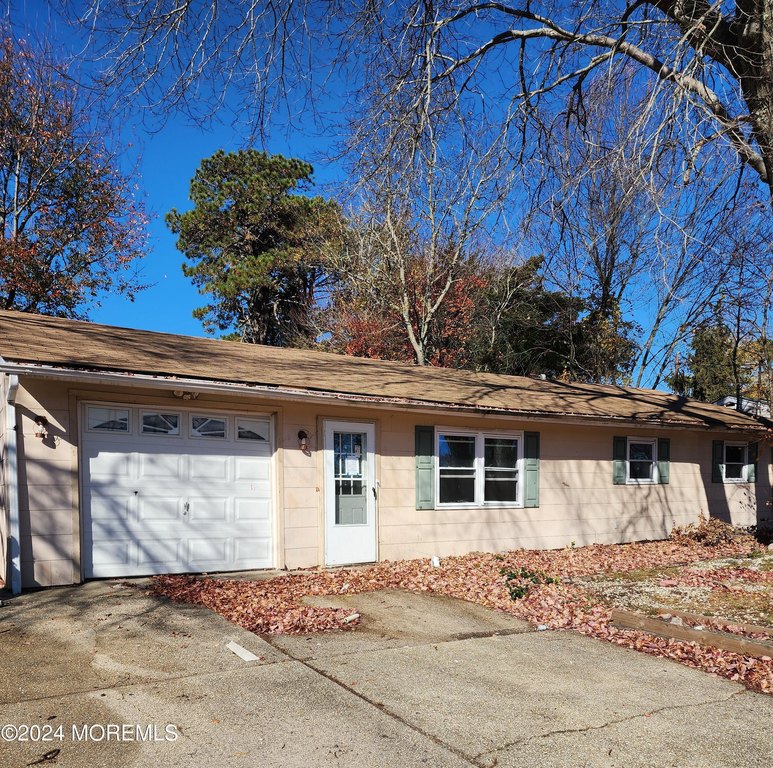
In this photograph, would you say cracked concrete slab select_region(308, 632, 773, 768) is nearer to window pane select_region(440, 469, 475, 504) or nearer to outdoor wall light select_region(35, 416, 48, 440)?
outdoor wall light select_region(35, 416, 48, 440)

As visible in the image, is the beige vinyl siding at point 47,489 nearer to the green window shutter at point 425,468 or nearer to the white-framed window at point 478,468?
the green window shutter at point 425,468

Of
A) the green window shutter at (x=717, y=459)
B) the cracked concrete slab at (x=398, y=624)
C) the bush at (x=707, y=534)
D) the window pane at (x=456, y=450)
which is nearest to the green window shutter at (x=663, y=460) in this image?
the bush at (x=707, y=534)

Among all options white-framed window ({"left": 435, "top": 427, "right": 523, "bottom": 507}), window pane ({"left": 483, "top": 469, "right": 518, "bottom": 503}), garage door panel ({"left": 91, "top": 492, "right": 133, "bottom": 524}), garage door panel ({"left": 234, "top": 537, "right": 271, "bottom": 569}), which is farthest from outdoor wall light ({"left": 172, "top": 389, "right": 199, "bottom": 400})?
window pane ({"left": 483, "top": 469, "right": 518, "bottom": 503})

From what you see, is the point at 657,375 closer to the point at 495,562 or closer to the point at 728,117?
the point at 495,562

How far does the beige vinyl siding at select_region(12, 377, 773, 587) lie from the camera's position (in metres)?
7.66

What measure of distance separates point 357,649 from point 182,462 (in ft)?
12.8

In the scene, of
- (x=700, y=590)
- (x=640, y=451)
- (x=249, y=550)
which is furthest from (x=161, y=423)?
(x=640, y=451)

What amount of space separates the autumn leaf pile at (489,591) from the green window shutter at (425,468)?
985 mm

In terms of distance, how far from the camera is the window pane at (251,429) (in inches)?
367

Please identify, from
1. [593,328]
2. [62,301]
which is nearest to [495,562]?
[593,328]

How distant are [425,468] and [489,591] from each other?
2.62 meters

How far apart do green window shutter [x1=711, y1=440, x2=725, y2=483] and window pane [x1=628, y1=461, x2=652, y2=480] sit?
2301 mm

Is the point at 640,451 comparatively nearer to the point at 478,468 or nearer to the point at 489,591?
the point at 478,468

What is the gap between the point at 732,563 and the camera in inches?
430
